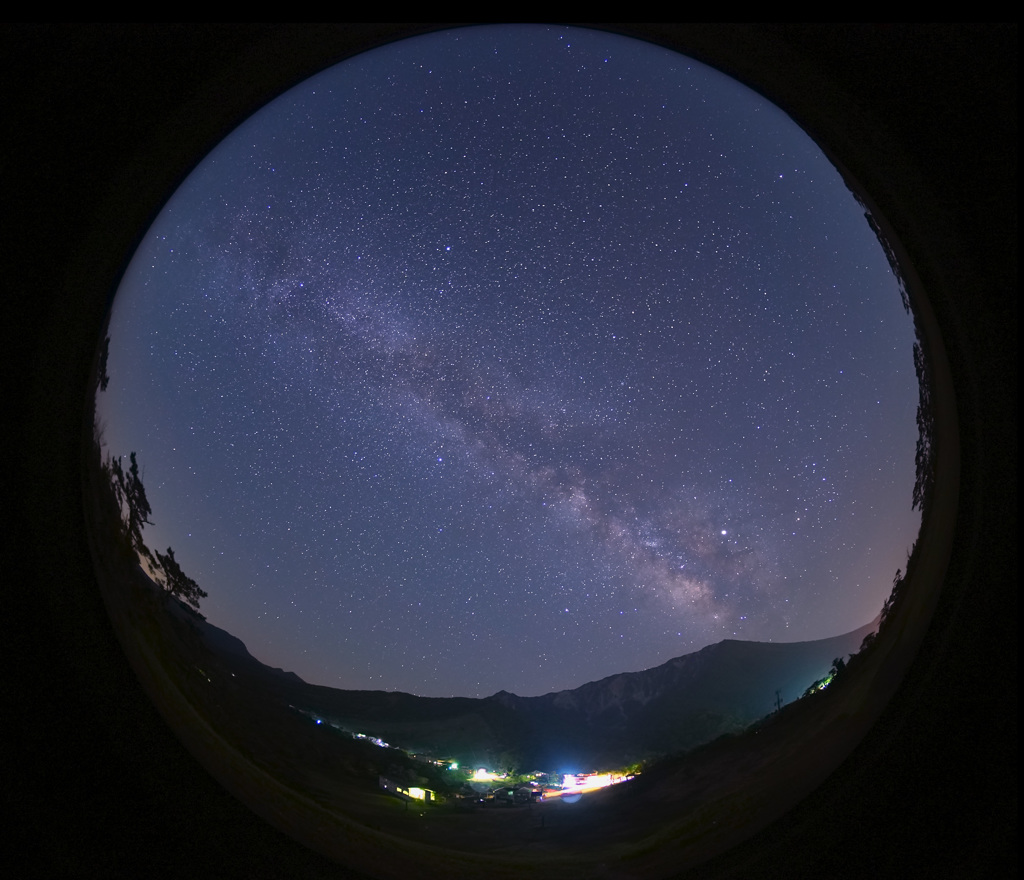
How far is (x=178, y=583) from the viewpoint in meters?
5.02

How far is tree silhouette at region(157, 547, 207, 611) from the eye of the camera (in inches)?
191

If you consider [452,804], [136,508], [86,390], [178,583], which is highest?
[86,390]

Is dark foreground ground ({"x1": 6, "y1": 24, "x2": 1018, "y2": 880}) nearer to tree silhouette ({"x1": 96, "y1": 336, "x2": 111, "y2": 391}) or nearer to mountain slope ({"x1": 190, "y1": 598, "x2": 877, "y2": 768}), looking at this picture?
tree silhouette ({"x1": 96, "y1": 336, "x2": 111, "y2": 391})

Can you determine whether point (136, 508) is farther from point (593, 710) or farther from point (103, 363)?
point (593, 710)

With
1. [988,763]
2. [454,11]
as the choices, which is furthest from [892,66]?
[988,763]

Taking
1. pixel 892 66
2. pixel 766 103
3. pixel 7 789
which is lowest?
pixel 7 789

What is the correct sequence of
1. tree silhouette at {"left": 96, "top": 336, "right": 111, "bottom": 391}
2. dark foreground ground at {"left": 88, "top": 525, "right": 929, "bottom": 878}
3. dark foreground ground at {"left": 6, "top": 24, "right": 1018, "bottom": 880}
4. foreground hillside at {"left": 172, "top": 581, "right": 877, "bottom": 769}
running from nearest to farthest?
dark foreground ground at {"left": 6, "top": 24, "right": 1018, "bottom": 880}
tree silhouette at {"left": 96, "top": 336, "right": 111, "bottom": 391}
dark foreground ground at {"left": 88, "top": 525, "right": 929, "bottom": 878}
foreground hillside at {"left": 172, "top": 581, "right": 877, "bottom": 769}

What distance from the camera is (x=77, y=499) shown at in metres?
3.46

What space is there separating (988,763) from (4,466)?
572 cm

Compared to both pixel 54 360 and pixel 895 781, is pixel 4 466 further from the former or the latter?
pixel 895 781

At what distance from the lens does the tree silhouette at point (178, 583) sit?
484 centimetres

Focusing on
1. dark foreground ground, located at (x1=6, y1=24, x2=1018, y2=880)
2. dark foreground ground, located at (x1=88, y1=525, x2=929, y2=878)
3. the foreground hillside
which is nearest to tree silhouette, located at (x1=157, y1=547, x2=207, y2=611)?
dark foreground ground, located at (x1=88, y1=525, x2=929, y2=878)

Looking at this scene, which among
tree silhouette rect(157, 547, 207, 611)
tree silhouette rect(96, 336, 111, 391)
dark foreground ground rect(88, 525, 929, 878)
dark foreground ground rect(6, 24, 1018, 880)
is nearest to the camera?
dark foreground ground rect(6, 24, 1018, 880)

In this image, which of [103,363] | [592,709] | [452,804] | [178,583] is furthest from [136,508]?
[592,709]
